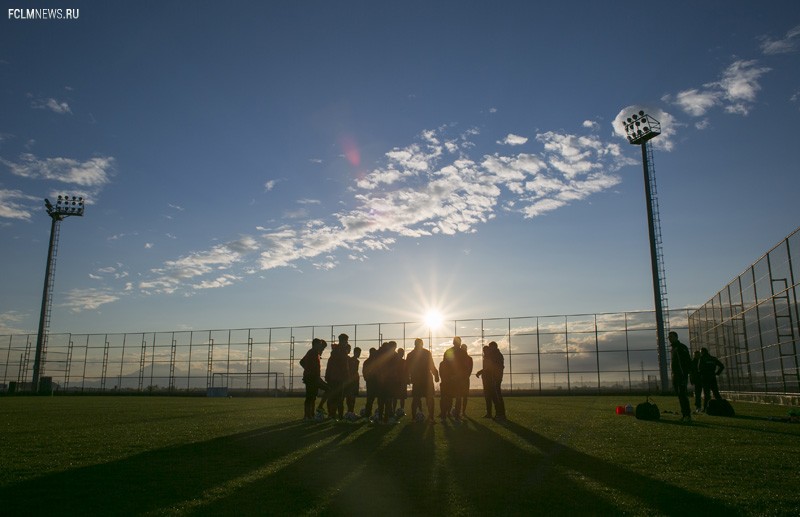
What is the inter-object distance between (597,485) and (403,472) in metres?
2.12

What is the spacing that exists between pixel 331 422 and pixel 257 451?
613cm

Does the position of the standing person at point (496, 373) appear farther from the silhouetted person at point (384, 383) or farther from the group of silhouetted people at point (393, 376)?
the silhouetted person at point (384, 383)

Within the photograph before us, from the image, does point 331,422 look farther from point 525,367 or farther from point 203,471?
A: point 525,367

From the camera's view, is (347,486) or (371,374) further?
(371,374)

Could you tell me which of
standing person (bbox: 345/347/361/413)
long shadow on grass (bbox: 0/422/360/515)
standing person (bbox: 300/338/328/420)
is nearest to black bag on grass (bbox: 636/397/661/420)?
standing person (bbox: 345/347/361/413)

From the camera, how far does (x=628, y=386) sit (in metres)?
41.3

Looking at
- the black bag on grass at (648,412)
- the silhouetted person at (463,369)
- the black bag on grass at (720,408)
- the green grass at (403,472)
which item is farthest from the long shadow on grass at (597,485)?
the black bag on grass at (720,408)

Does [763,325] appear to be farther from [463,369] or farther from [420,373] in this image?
[420,373]

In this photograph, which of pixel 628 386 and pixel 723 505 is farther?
pixel 628 386

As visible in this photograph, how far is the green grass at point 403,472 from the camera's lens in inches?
209

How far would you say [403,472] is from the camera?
716 centimetres

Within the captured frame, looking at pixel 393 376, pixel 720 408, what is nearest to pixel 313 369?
pixel 393 376

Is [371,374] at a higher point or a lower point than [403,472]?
higher

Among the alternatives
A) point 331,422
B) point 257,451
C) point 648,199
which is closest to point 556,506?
point 257,451
